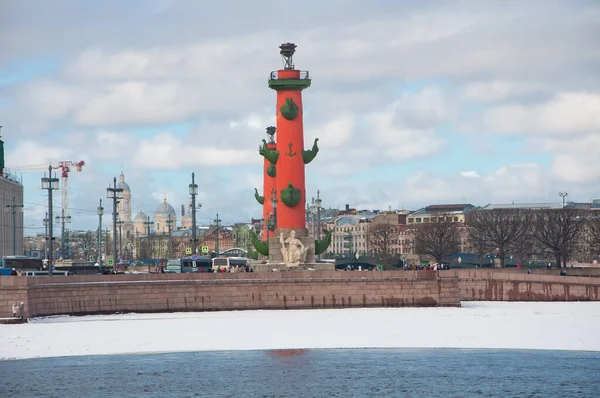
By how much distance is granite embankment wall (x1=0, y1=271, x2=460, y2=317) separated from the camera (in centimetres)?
5188

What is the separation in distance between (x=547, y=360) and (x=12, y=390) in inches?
595

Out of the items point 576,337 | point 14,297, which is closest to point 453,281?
point 576,337

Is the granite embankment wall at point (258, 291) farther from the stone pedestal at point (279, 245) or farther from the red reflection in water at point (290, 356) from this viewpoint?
the red reflection in water at point (290, 356)

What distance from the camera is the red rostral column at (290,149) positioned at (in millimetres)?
59562

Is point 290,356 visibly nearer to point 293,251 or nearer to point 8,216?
point 293,251

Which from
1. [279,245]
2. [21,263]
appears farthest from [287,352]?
[21,263]

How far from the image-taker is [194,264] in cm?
7531

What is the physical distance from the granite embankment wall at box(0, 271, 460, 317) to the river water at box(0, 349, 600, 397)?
47.2 feet

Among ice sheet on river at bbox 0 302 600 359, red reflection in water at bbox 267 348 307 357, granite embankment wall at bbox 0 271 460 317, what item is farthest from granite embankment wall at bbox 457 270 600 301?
red reflection in water at bbox 267 348 307 357

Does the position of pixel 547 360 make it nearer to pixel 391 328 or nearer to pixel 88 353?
pixel 391 328

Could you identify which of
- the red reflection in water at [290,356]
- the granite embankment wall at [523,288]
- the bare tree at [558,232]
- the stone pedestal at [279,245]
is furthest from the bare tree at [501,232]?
the red reflection in water at [290,356]

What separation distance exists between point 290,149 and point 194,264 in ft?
58.5

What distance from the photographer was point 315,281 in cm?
5512

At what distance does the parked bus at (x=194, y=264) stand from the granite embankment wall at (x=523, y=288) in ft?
61.4
